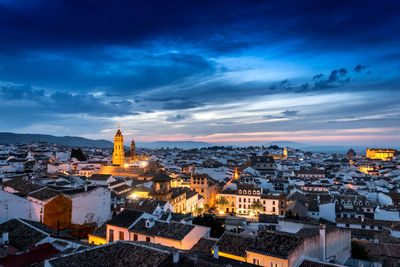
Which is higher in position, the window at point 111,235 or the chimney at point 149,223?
the chimney at point 149,223

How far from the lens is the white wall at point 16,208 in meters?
26.2

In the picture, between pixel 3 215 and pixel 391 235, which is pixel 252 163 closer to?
pixel 391 235

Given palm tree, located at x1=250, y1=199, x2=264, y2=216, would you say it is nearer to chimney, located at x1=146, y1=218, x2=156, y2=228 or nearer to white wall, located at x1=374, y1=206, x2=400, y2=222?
white wall, located at x1=374, y1=206, x2=400, y2=222

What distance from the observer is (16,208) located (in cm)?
2667

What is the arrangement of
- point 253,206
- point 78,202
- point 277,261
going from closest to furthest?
point 277,261 → point 78,202 → point 253,206

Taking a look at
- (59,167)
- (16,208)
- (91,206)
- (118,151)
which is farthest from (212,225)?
(118,151)

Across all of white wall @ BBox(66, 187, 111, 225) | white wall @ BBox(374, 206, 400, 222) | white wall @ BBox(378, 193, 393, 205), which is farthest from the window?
white wall @ BBox(378, 193, 393, 205)

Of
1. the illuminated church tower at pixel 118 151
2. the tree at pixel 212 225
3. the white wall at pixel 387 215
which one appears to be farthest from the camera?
the illuminated church tower at pixel 118 151

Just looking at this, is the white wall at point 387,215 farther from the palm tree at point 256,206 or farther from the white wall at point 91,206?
the white wall at point 91,206

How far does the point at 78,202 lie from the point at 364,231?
30.1 meters

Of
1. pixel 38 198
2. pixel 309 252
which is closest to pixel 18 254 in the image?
pixel 38 198

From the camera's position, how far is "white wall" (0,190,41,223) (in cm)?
2620

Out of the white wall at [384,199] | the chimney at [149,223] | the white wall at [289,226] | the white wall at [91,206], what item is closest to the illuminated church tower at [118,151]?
the white wall at [91,206]

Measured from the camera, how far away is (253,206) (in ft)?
153
